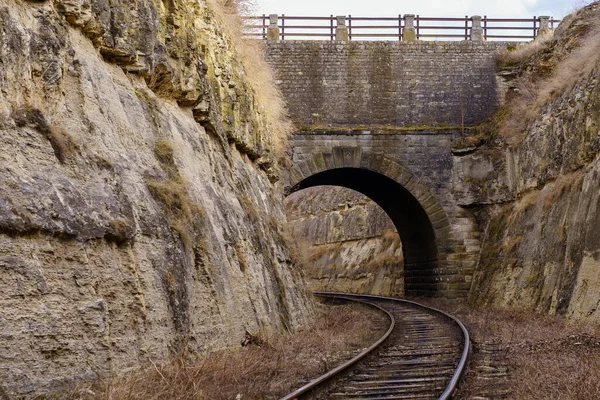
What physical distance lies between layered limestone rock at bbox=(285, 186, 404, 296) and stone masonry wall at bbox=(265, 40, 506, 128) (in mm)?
8047

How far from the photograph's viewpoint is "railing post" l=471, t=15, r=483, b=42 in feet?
92.2

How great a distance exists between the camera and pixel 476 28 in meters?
28.2

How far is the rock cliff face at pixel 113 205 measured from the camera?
646 centimetres

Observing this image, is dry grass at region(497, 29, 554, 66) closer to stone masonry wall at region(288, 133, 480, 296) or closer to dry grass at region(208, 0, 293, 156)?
stone masonry wall at region(288, 133, 480, 296)

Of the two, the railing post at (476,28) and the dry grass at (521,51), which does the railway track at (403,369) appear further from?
the railing post at (476,28)

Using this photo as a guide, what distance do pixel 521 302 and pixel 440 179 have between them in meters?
7.96

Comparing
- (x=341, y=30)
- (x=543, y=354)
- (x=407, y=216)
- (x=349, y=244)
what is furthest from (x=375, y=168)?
(x=543, y=354)

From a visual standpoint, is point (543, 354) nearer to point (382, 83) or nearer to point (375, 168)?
point (375, 168)

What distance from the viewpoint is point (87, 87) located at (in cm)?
898

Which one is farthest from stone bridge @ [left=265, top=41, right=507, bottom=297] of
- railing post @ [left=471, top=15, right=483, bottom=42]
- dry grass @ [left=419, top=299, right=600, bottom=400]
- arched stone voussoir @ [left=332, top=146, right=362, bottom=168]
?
dry grass @ [left=419, top=299, right=600, bottom=400]

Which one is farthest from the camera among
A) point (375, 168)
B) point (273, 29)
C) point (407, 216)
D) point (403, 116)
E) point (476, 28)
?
point (407, 216)

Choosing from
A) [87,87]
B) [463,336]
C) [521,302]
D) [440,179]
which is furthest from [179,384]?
[440,179]

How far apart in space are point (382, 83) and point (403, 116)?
128cm

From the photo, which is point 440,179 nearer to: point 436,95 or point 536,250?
point 436,95
